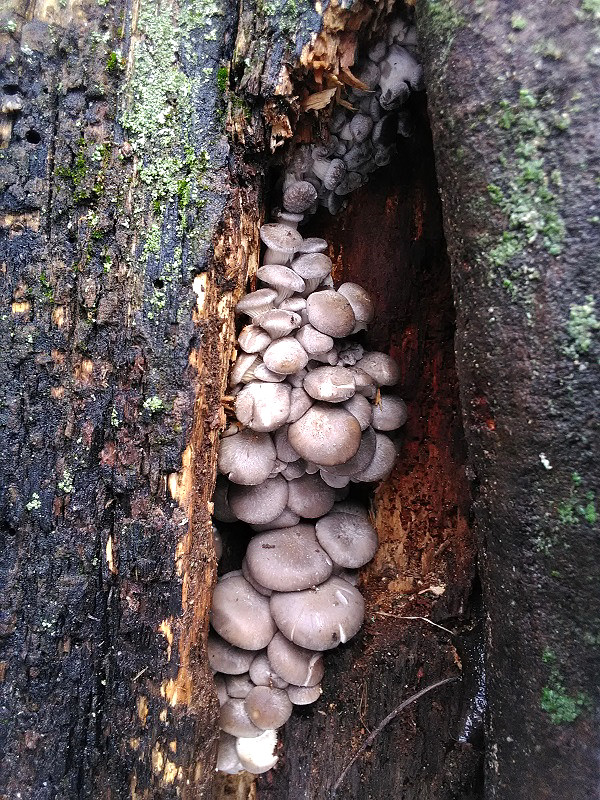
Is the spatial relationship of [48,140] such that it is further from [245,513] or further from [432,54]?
[245,513]

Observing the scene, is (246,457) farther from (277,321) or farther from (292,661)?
(292,661)

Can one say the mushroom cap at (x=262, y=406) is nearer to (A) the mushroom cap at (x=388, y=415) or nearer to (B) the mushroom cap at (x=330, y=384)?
(B) the mushroom cap at (x=330, y=384)

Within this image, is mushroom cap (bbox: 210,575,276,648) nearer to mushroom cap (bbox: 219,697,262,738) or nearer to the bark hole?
the bark hole

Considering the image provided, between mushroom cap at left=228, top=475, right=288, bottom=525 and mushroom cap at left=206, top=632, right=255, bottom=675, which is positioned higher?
mushroom cap at left=228, top=475, right=288, bottom=525

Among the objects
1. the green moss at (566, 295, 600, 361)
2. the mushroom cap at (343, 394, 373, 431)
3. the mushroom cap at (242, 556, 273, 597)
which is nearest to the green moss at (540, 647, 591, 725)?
the green moss at (566, 295, 600, 361)

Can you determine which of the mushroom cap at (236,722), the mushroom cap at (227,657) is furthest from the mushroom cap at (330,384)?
the mushroom cap at (236,722)

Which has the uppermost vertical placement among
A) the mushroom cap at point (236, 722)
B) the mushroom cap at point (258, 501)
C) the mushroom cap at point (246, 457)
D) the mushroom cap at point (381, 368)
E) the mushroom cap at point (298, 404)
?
the mushroom cap at point (381, 368)
